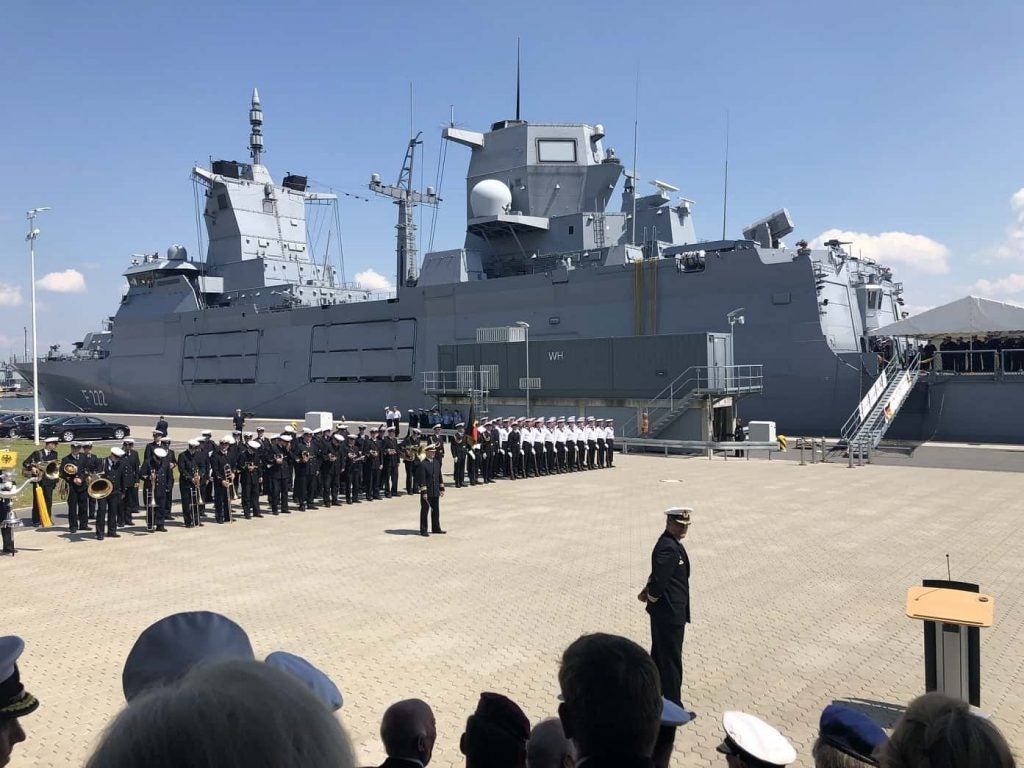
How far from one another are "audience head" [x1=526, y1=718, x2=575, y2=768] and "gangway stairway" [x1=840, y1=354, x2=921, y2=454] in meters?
19.3

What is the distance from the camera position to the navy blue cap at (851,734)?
2.37 metres

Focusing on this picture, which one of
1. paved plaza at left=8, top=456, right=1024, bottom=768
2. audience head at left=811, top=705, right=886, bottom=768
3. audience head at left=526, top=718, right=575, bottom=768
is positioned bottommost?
paved plaza at left=8, top=456, right=1024, bottom=768

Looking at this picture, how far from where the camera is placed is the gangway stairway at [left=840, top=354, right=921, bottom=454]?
21.7 m

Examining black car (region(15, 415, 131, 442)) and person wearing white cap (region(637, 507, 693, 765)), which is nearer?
person wearing white cap (region(637, 507, 693, 765))

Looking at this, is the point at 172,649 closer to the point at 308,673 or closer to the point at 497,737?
the point at 308,673

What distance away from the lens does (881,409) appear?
22922 millimetres

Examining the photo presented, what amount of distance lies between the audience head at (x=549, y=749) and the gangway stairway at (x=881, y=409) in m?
19.3

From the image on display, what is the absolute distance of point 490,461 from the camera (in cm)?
1891

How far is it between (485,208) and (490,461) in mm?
17903

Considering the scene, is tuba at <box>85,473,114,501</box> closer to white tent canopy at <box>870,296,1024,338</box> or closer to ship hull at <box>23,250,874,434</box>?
ship hull at <box>23,250,874,434</box>

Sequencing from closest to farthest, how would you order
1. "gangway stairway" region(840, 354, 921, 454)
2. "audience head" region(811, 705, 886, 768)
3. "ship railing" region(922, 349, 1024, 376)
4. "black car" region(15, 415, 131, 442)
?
"audience head" region(811, 705, 886, 768)
"gangway stairway" region(840, 354, 921, 454)
"ship railing" region(922, 349, 1024, 376)
"black car" region(15, 415, 131, 442)

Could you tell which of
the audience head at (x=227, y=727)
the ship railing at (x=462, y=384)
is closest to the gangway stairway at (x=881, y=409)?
the ship railing at (x=462, y=384)

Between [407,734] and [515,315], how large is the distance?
97.7 feet

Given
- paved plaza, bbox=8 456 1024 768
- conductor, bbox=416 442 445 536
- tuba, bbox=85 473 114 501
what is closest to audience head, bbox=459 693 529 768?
paved plaza, bbox=8 456 1024 768
